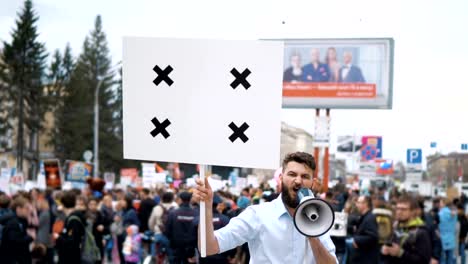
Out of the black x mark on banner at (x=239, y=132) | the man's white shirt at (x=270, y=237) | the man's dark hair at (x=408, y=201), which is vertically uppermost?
the black x mark on banner at (x=239, y=132)

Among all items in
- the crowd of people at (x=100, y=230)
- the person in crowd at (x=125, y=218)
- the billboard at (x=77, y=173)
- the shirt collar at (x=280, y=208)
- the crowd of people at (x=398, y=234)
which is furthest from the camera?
the billboard at (x=77, y=173)

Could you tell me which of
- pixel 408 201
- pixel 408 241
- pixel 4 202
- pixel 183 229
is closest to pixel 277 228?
pixel 408 241

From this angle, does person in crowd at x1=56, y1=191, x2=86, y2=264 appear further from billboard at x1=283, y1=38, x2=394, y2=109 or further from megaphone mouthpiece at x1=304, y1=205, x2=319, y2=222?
billboard at x1=283, y1=38, x2=394, y2=109

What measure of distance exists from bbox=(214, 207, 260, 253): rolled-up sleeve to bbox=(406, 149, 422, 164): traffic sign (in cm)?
3720

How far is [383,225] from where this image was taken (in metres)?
14.3

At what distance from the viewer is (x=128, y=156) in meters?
5.61

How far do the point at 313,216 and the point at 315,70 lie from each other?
137ft

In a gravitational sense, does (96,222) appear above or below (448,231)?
above

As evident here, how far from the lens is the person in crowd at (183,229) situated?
14695 mm

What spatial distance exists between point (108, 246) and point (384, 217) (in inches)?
322

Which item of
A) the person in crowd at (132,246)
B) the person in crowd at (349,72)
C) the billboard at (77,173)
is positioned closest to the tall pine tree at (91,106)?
the person in crowd at (349,72)

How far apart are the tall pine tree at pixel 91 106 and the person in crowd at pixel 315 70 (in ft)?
117

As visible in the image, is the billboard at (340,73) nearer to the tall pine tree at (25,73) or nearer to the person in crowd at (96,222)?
the person in crowd at (96,222)

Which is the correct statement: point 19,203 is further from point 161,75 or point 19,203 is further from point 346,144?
point 346,144
